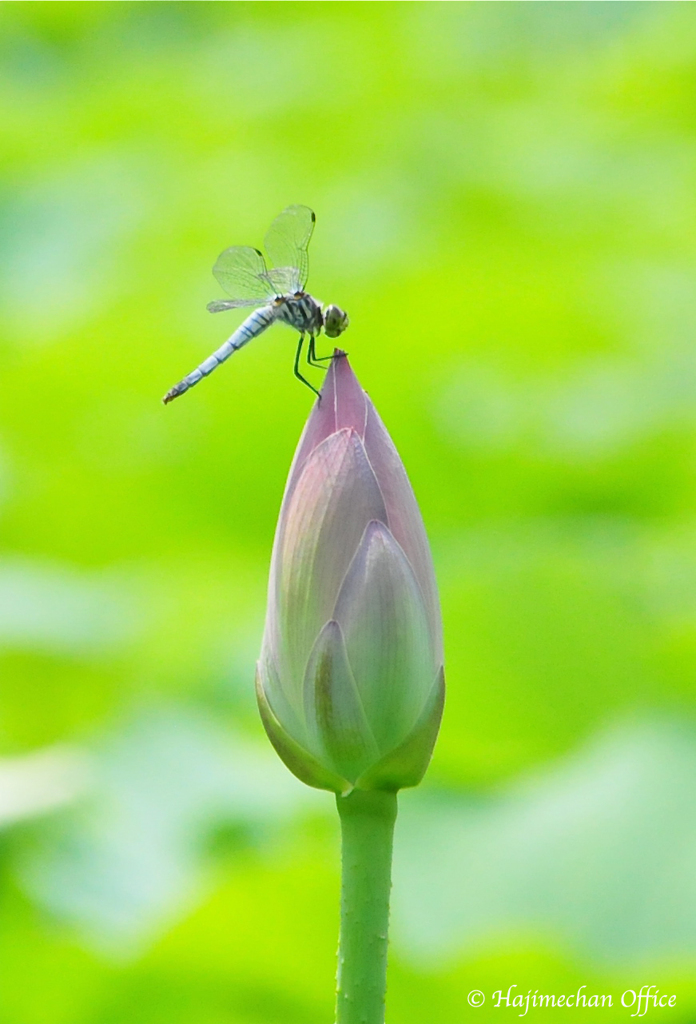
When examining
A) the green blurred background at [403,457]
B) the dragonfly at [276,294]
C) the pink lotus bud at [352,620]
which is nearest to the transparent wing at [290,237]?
the dragonfly at [276,294]

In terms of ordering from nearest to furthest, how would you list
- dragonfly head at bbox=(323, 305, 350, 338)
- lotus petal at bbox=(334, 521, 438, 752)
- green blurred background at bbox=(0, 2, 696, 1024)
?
lotus petal at bbox=(334, 521, 438, 752), dragonfly head at bbox=(323, 305, 350, 338), green blurred background at bbox=(0, 2, 696, 1024)

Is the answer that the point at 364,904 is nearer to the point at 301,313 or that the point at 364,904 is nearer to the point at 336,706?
the point at 336,706

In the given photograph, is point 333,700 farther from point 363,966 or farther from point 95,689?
point 95,689

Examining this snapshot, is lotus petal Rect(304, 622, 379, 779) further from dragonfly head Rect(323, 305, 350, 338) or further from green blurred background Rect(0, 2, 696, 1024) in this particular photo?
green blurred background Rect(0, 2, 696, 1024)

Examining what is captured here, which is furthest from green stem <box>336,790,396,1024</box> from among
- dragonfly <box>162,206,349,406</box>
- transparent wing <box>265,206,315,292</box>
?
transparent wing <box>265,206,315,292</box>

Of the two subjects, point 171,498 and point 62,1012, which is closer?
point 62,1012

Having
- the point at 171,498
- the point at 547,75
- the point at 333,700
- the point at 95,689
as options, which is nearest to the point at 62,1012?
the point at 95,689
